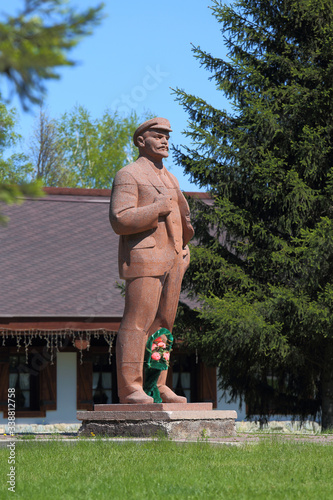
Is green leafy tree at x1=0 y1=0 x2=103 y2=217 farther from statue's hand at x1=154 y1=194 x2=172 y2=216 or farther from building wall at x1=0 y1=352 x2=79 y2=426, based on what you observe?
building wall at x1=0 y1=352 x2=79 y2=426

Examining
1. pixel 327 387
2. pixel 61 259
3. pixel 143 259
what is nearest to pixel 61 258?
pixel 61 259

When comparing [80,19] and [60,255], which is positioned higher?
[60,255]

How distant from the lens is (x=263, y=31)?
46.5 feet

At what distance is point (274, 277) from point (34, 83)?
11468 mm

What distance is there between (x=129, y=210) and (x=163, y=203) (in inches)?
15.7

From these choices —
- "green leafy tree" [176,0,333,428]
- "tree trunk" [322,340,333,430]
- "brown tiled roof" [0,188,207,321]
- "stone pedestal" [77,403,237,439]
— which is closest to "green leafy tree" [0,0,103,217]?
"stone pedestal" [77,403,237,439]

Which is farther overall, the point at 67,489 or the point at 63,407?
the point at 63,407

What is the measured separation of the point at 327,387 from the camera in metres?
13.6

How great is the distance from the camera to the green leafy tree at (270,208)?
41.2ft

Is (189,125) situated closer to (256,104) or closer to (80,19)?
(256,104)

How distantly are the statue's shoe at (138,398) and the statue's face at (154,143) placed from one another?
106 inches

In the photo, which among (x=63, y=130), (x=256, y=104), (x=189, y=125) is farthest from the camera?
(x=63, y=130)

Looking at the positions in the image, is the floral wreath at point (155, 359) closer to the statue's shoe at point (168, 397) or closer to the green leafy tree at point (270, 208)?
the statue's shoe at point (168, 397)

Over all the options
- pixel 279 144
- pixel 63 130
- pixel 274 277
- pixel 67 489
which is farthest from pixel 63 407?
pixel 63 130
